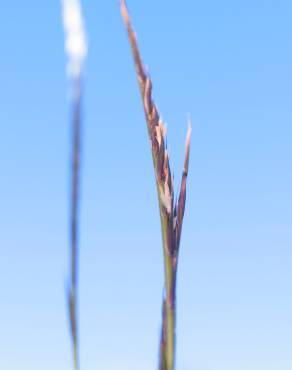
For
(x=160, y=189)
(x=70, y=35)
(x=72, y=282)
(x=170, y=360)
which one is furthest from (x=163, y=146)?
(x=70, y=35)

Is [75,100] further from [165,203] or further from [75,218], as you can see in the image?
[165,203]

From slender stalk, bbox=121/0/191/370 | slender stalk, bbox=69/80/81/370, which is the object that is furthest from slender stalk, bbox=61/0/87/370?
slender stalk, bbox=121/0/191/370

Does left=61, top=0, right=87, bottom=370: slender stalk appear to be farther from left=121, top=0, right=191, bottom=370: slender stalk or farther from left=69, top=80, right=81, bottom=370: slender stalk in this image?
left=121, top=0, right=191, bottom=370: slender stalk

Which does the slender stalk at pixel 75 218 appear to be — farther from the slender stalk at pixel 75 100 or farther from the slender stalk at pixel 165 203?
the slender stalk at pixel 165 203

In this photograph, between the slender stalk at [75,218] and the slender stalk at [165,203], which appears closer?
the slender stalk at [75,218]

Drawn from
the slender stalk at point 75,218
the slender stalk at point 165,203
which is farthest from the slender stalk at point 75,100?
the slender stalk at point 165,203

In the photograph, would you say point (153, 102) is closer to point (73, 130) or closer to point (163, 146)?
point (163, 146)

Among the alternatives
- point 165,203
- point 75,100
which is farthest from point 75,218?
point 165,203

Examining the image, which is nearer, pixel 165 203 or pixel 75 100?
pixel 75 100

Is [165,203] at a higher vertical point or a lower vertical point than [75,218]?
lower
